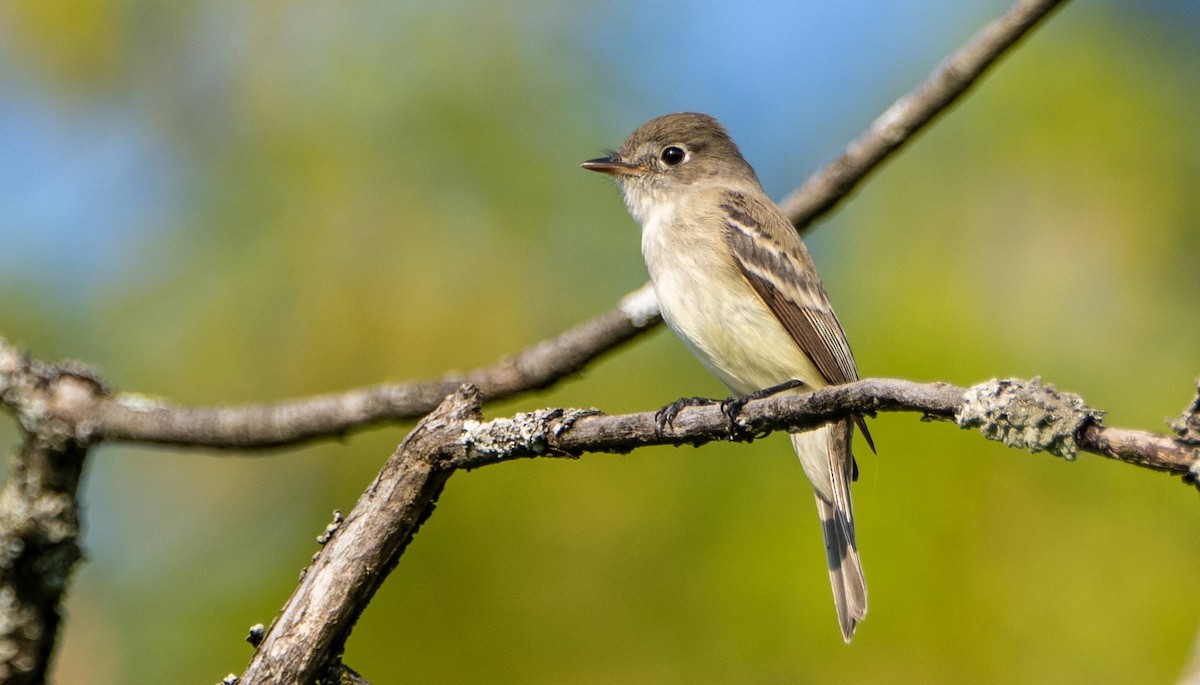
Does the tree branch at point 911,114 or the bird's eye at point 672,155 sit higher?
the bird's eye at point 672,155

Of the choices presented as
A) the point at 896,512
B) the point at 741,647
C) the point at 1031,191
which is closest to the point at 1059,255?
the point at 1031,191

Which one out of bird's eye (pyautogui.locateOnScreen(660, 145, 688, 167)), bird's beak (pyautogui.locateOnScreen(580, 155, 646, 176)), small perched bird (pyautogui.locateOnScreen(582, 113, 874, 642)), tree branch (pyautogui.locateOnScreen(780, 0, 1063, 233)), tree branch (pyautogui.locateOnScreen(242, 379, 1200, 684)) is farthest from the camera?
bird's eye (pyautogui.locateOnScreen(660, 145, 688, 167))

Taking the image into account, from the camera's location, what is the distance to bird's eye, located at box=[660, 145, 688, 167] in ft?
18.9

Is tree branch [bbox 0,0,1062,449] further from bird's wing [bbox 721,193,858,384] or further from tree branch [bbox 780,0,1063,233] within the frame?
bird's wing [bbox 721,193,858,384]

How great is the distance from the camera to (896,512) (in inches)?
177

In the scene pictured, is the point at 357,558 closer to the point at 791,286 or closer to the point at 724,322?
the point at 724,322

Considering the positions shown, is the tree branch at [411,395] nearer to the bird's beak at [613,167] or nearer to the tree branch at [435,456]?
the tree branch at [435,456]

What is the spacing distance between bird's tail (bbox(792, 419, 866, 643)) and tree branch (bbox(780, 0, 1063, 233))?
0.80 metres

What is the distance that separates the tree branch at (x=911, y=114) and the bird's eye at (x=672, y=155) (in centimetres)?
150

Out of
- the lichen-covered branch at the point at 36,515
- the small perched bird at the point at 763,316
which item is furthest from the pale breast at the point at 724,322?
the lichen-covered branch at the point at 36,515

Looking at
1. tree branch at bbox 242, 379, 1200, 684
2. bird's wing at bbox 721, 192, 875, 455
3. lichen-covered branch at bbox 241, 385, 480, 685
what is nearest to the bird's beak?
bird's wing at bbox 721, 192, 875, 455

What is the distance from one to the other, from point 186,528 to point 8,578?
61.6 inches

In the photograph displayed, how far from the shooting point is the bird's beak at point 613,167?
5.54 meters

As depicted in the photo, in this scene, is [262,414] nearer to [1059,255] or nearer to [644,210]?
[644,210]
